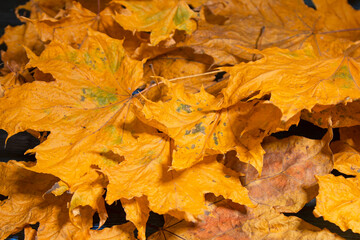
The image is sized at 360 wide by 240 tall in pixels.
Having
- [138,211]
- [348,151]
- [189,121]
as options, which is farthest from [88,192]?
[348,151]

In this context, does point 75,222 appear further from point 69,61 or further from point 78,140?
point 69,61

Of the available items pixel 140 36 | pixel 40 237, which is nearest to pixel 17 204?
pixel 40 237

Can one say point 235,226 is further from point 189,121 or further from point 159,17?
point 159,17

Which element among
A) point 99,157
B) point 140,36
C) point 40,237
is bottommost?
point 40,237

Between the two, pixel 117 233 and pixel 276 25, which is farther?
pixel 276 25

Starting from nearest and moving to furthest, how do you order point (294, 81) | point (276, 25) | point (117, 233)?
point (294, 81), point (117, 233), point (276, 25)

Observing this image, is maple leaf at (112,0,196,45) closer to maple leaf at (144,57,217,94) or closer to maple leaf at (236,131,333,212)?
maple leaf at (144,57,217,94)

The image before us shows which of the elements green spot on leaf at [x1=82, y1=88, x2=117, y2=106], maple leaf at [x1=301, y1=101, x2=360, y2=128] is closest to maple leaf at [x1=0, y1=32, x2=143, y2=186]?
green spot on leaf at [x1=82, y1=88, x2=117, y2=106]
